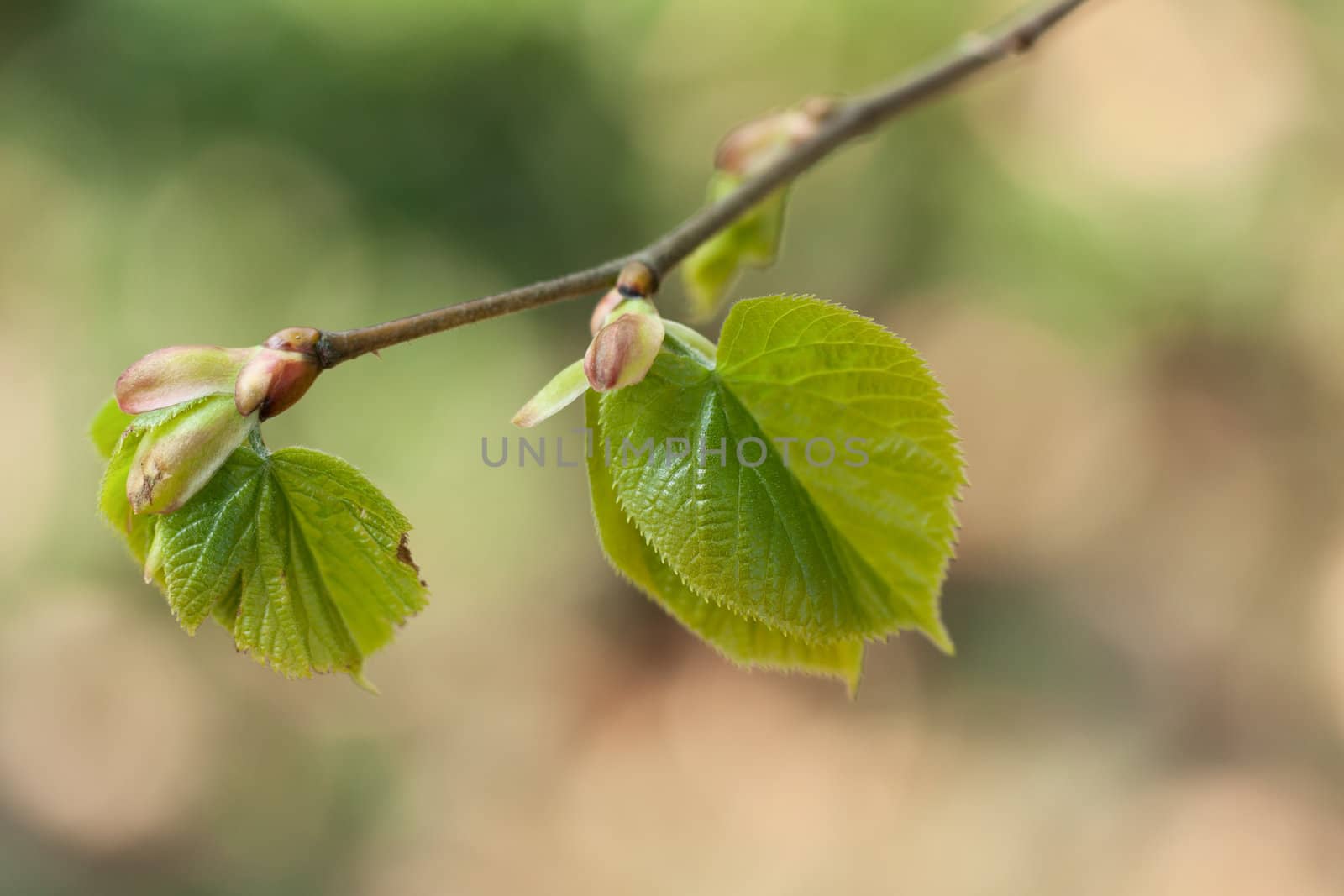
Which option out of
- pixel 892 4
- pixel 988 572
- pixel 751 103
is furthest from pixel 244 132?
pixel 988 572

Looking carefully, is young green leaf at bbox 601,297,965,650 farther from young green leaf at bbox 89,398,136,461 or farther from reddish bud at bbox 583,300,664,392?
young green leaf at bbox 89,398,136,461

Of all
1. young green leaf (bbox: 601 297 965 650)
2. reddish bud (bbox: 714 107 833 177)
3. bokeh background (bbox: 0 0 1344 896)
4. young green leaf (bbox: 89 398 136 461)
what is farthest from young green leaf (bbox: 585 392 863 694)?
bokeh background (bbox: 0 0 1344 896)

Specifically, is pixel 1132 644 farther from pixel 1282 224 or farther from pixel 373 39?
pixel 373 39

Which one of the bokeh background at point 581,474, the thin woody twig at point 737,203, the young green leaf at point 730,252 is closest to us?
the thin woody twig at point 737,203

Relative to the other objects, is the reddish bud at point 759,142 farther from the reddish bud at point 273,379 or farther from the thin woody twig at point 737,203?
the reddish bud at point 273,379

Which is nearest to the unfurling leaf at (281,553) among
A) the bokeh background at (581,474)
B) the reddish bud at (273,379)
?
the reddish bud at (273,379)

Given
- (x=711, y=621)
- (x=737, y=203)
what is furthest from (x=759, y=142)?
(x=711, y=621)

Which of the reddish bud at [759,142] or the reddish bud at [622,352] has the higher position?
the reddish bud at [622,352]
